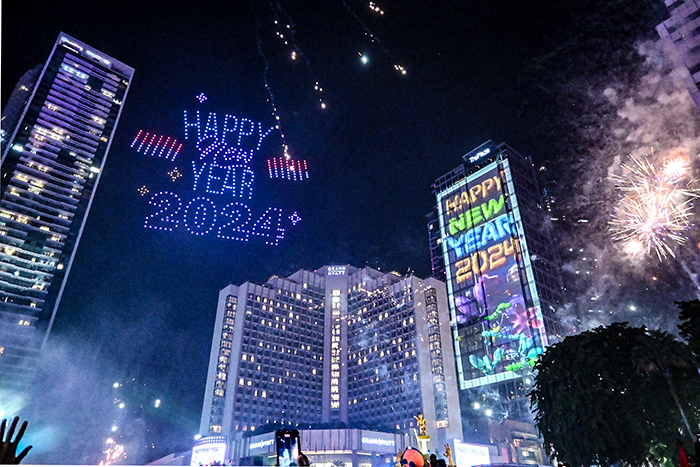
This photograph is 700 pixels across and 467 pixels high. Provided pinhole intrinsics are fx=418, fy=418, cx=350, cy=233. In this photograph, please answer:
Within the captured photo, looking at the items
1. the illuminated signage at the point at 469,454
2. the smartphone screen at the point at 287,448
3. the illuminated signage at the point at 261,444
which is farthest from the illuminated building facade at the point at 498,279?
the smartphone screen at the point at 287,448

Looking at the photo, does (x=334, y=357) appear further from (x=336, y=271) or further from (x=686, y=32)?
(x=686, y=32)

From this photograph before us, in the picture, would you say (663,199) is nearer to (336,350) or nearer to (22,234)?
(336,350)

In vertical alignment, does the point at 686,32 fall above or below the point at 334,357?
above

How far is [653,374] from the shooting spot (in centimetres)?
2266

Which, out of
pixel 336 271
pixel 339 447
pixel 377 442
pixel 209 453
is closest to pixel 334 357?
pixel 336 271

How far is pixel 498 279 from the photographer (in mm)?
80812

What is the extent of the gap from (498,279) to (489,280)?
1.91 metres

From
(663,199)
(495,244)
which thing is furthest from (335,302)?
(663,199)

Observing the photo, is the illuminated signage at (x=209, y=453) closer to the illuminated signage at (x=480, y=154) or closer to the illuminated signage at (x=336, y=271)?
the illuminated signage at (x=336, y=271)

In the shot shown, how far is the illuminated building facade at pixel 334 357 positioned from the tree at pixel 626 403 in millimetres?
71194

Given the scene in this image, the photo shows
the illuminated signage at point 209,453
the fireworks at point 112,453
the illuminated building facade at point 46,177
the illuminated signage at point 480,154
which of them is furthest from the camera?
the fireworks at point 112,453

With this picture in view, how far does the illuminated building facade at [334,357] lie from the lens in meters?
98.6

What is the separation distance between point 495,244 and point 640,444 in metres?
63.3

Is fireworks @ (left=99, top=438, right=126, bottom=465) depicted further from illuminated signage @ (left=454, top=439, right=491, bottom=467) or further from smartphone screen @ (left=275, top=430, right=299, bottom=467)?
smartphone screen @ (left=275, top=430, right=299, bottom=467)
